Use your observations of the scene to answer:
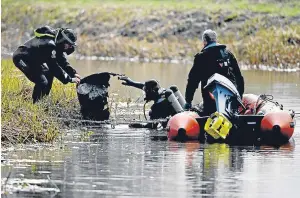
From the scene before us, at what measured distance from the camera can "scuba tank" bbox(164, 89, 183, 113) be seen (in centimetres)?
2241

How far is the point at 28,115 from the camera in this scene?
62.2ft

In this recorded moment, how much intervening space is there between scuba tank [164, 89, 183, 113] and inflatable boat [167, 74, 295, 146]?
1.68 m

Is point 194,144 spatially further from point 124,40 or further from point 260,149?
point 124,40

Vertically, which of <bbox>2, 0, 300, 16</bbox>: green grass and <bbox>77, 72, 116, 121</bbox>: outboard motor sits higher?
<bbox>2, 0, 300, 16</bbox>: green grass

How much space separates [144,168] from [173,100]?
5757 mm

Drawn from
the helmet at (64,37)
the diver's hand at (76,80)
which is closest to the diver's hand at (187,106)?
the diver's hand at (76,80)

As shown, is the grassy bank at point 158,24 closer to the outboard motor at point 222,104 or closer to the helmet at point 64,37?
the helmet at point 64,37

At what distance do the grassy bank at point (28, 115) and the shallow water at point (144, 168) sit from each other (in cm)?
29

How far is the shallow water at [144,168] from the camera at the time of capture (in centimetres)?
1480

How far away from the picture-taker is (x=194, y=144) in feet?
65.5

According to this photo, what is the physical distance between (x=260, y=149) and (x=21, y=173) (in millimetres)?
5022

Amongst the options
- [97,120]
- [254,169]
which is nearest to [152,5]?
[97,120]

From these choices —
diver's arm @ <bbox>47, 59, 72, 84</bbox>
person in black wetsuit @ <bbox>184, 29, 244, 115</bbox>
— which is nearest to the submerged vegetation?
diver's arm @ <bbox>47, 59, 72, 84</bbox>

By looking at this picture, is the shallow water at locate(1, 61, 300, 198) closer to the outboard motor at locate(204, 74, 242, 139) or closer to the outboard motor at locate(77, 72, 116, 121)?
the outboard motor at locate(204, 74, 242, 139)
